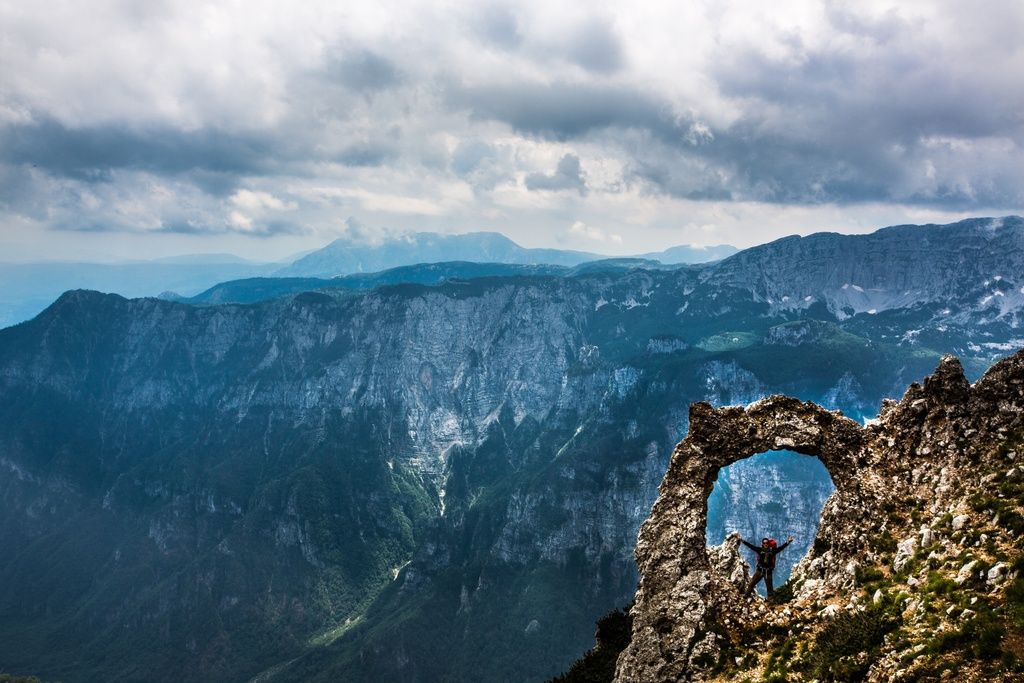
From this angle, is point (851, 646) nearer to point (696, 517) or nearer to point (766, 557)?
point (766, 557)

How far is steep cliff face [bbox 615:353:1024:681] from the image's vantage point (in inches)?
1117

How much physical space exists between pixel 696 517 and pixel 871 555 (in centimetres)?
1003

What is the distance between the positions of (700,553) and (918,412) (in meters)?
17.6

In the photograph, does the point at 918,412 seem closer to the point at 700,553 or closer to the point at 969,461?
the point at 969,461

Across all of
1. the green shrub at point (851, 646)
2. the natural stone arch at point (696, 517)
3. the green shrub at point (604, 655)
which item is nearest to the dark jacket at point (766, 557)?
the natural stone arch at point (696, 517)

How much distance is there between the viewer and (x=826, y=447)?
41.2 metres

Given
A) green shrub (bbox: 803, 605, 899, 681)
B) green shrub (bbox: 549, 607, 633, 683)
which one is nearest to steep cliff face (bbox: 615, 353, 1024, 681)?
green shrub (bbox: 803, 605, 899, 681)

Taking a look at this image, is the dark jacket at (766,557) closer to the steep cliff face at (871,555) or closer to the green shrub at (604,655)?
the steep cliff face at (871,555)

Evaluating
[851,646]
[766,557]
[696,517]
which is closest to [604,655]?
[766,557]

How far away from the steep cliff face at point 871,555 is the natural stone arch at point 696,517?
0.09m

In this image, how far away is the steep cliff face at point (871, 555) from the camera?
28.4 metres

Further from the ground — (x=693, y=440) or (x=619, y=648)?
(x=693, y=440)

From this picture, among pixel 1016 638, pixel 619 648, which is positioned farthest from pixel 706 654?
pixel 619 648

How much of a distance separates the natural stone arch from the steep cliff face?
9cm
